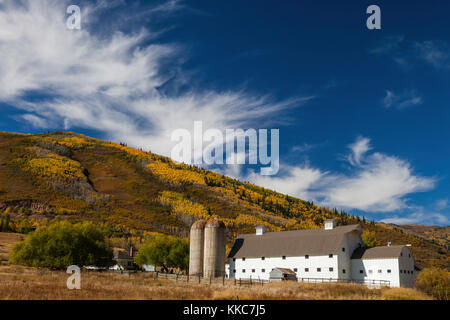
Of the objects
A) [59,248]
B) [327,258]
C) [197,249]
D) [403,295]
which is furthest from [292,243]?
[59,248]

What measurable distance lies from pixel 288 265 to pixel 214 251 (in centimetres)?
1166

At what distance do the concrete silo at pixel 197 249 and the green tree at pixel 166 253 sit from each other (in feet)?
18.1

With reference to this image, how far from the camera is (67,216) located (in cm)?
13712

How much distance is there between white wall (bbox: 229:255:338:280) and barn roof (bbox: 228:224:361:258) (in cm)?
70

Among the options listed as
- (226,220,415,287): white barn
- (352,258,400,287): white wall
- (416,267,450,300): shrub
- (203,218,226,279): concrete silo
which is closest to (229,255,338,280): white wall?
(226,220,415,287): white barn

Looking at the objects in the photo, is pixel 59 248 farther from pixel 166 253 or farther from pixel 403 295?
pixel 403 295

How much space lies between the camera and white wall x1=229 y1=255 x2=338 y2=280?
2137 inches

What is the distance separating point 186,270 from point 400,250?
3688 centimetres

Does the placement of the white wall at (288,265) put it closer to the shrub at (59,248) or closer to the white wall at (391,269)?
the white wall at (391,269)

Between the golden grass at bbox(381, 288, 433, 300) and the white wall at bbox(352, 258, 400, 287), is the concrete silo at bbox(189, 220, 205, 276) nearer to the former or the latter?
the white wall at bbox(352, 258, 400, 287)

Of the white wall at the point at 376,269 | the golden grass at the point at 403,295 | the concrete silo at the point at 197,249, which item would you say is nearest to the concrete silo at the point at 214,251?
the concrete silo at the point at 197,249

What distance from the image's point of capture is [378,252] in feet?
177
